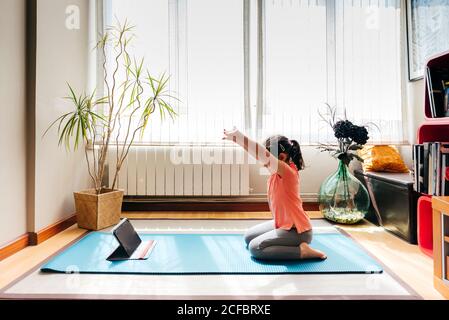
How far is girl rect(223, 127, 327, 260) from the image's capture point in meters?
1.63

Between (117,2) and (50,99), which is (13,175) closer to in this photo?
(50,99)

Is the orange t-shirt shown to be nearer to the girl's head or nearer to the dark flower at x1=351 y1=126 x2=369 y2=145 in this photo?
the girl's head

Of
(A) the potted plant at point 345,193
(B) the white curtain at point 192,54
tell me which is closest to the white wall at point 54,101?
(B) the white curtain at point 192,54

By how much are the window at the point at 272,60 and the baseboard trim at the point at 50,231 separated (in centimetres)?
99

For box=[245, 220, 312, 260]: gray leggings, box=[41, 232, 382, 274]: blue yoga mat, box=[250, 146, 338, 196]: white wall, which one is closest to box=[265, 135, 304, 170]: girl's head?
box=[245, 220, 312, 260]: gray leggings

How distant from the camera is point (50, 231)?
7.11 feet

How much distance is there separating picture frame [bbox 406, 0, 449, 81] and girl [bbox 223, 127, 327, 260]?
1535mm

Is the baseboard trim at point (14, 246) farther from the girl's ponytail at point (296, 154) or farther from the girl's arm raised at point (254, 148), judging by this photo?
the girl's ponytail at point (296, 154)

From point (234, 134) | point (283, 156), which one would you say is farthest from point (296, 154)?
point (234, 134)

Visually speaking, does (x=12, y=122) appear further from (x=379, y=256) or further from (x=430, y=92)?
(x=430, y=92)

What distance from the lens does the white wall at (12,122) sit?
1790 millimetres

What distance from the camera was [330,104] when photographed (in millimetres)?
2896

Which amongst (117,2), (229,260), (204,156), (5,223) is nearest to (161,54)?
(117,2)

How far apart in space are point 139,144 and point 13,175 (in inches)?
44.4
